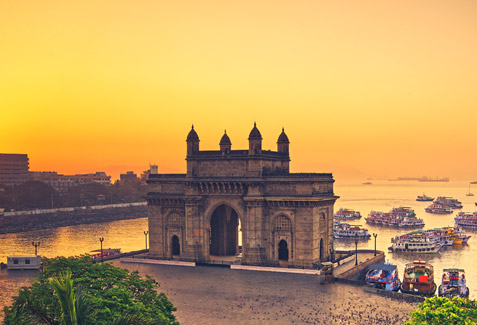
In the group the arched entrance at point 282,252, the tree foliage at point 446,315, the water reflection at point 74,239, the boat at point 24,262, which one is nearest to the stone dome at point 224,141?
the arched entrance at point 282,252

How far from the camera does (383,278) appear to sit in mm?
60844

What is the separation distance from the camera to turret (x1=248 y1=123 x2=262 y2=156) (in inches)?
2630

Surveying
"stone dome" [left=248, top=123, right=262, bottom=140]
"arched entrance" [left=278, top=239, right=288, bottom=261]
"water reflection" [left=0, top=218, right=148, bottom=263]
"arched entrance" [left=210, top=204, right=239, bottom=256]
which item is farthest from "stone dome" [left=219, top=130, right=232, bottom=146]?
"water reflection" [left=0, top=218, right=148, bottom=263]

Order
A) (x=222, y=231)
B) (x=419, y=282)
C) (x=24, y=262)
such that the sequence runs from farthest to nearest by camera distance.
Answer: (x=222, y=231) < (x=24, y=262) < (x=419, y=282)

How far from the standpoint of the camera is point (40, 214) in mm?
174125

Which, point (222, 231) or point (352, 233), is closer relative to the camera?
point (222, 231)

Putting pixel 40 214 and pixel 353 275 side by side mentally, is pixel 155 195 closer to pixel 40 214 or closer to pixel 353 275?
pixel 353 275

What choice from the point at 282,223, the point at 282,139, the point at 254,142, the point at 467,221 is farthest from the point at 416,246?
the point at 467,221

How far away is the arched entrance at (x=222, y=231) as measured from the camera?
73.8 metres

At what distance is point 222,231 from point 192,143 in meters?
13.5

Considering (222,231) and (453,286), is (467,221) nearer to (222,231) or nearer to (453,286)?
(453,286)

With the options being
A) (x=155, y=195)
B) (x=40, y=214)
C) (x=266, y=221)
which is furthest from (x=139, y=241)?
(x=40, y=214)

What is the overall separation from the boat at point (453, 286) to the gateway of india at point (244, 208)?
47.4ft

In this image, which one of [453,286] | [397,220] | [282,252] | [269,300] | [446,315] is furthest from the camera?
[397,220]
